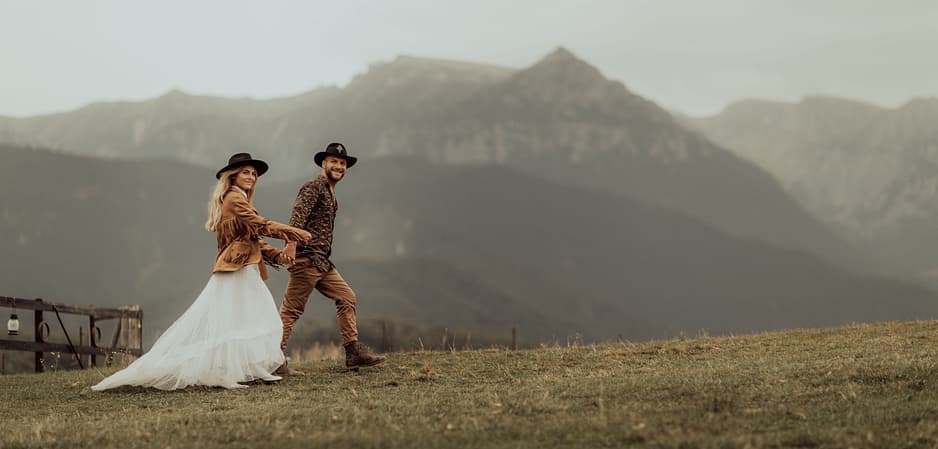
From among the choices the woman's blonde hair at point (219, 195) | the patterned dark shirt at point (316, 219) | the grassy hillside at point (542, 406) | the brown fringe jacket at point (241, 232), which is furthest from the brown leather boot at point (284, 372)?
the woman's blonde hair at point (219, 195)

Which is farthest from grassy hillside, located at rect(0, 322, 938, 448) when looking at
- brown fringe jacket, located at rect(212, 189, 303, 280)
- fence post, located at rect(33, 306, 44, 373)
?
fence post, located at rect(33, 306, 44, 373)

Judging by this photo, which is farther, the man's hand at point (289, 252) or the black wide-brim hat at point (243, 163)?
the black wide-brim hat at point (243, 163)

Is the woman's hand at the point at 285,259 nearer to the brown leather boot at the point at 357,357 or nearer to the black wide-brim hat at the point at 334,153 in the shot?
the black wide-brim hat at the point at 334,153

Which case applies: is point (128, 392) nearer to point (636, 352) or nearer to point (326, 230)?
point (326, 230)

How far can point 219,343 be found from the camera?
1117 cm

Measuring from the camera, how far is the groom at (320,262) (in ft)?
39.9

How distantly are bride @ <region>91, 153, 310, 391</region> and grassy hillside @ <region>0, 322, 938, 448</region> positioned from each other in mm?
349

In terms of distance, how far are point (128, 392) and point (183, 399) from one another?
1.22 metres

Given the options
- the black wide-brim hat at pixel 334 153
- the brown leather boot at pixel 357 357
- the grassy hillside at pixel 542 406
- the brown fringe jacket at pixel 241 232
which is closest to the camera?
the grassy hillside at pixel 542 406

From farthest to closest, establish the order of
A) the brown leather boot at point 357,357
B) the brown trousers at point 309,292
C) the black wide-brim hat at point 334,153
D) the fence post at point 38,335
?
the fence post at point 38,335 < the brown leather boot at point 357,357 < the black wide-brim hat at point 334,153 < the brown trousers at point 309,292

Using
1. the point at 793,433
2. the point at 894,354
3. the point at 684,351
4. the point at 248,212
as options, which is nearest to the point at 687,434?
the point at 793,433

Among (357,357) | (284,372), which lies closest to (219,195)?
(284,372)

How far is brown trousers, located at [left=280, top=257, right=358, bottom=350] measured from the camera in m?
12.1

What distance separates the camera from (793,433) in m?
6.73
